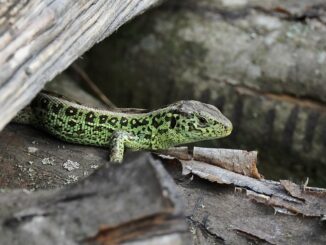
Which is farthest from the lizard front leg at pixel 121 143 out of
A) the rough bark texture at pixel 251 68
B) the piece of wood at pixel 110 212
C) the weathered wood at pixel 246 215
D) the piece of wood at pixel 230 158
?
the piece of wood at pixel 110 212

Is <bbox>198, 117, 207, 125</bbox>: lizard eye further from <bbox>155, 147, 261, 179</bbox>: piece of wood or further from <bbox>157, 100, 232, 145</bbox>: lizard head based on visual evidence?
<bbox>155, 147, 261, 179</bbox>: piece of wood

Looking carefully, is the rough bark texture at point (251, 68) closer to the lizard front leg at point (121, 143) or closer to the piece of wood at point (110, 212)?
the lizard front leg at point (121, 143)

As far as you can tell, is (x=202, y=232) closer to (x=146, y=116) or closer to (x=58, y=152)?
(x=58, y=152)

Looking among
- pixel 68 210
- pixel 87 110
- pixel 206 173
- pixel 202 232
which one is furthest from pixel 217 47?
pixel 68 210

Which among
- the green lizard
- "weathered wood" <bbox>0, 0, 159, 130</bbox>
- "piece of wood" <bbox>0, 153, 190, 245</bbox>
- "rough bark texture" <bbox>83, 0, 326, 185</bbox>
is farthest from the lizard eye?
"piece of wood" <bbox>0, 153, 190, 245</bbox>

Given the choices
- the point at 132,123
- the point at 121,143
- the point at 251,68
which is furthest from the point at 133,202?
the point at 251,68

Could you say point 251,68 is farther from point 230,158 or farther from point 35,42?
point 35,42
